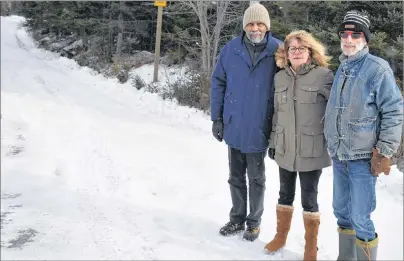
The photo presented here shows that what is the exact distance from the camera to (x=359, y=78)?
250cm

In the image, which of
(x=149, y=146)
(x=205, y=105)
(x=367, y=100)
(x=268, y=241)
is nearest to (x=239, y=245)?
(x=268, y=241)

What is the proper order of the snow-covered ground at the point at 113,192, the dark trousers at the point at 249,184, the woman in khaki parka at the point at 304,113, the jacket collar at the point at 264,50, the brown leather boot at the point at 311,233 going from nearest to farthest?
the snow-covered ground at the point at 113,192 < the woman in khaki parka at the point at 304,113 < the brown leather boot at the point at 311,233 < the jacket collar at the point at 264,50 < the dark trousers at the point at 249,184

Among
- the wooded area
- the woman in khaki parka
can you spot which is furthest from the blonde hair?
the wooded area

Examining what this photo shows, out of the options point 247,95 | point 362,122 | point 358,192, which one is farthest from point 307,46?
point 358,192

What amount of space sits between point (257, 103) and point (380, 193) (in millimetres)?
2213

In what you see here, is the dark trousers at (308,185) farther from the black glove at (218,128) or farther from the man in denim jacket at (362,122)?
the black glove at (218,128)

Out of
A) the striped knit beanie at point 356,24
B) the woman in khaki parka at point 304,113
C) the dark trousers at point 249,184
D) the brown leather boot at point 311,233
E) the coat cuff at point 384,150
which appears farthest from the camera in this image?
the dark trousers at point 249,184

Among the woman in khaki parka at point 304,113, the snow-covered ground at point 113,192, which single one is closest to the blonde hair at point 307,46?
the woman in khaki parka at point 304,113

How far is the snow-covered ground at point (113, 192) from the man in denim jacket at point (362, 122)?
0.82 m

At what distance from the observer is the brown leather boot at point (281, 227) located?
3176 mm

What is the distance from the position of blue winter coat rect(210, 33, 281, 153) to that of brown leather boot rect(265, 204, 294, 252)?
53 cm

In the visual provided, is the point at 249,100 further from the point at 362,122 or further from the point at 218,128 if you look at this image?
the point at 362,122

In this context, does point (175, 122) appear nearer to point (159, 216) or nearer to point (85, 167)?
point (85, 167)

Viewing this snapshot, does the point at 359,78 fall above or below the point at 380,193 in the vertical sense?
above
